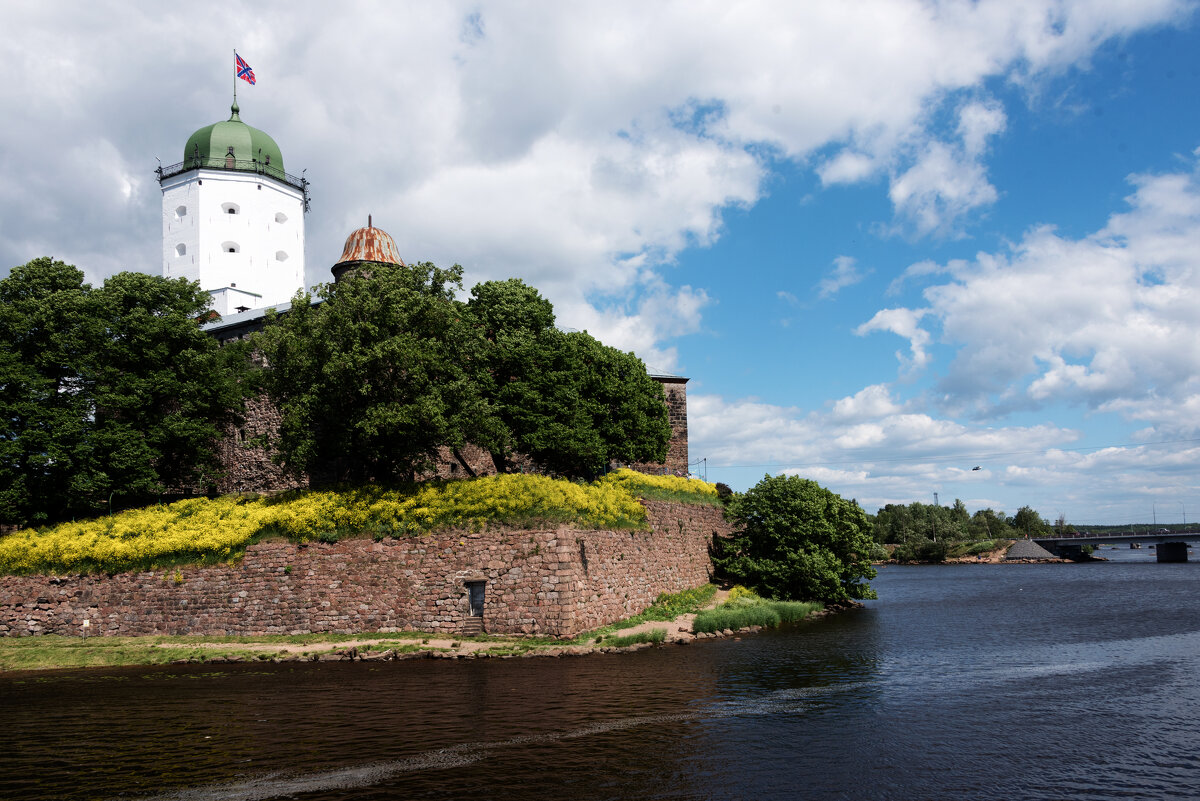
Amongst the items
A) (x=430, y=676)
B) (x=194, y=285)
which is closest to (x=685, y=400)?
Answer: (x=194, y=285)

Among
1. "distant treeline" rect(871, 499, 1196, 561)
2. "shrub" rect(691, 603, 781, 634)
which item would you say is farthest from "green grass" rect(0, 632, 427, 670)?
"distant treeline" rect(871, 499, 1196, 561)

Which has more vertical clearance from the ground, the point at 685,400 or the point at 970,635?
the point at 685,400

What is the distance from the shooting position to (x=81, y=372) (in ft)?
108

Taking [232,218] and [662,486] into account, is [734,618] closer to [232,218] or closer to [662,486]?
[662,486]

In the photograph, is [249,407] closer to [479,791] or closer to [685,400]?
[685,400]

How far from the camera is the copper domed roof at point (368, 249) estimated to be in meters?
48.9

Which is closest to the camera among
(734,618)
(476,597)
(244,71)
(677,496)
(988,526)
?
(476,597)

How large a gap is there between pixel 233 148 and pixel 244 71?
6.15m

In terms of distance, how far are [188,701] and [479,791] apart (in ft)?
35.7

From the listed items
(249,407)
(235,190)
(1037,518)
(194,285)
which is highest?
(235,190)

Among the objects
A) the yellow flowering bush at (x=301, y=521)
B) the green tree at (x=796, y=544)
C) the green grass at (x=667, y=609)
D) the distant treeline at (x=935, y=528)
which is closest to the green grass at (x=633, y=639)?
the green grass at (x=667, y=609)

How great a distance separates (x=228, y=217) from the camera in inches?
2478

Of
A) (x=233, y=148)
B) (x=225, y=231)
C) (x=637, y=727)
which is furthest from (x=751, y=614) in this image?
(x=233, y=148)

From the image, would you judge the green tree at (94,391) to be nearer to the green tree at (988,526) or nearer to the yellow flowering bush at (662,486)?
the yellow flowering bush at (662,486)
